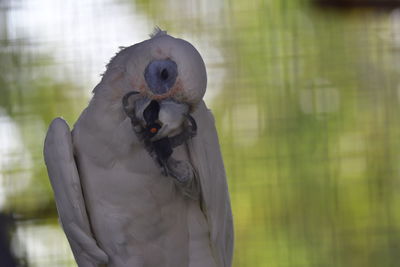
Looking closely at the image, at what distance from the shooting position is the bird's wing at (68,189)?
1178mm

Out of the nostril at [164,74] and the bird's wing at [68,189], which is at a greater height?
the nostril at [164,74]

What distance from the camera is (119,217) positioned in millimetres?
1207

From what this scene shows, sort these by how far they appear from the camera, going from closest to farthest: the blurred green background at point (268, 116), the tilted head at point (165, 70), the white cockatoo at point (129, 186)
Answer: the tilted head at point (165, 70)
the white cockatoo at point (129, 186)
the blurred green background at point (268, 116)

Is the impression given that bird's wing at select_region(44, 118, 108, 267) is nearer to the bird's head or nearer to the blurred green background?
the bird's head

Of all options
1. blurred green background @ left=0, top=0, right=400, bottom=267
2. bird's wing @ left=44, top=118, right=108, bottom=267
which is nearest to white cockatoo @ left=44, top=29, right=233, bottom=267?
bird's wing @ left=44, top=118, right=108, bottom=267

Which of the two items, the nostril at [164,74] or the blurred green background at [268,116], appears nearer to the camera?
the nostril at [164,74]

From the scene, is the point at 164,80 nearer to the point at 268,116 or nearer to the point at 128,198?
the point at 128,198

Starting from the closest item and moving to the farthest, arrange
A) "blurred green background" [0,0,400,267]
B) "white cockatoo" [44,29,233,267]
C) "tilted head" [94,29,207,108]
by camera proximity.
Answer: "tilted head" [94,29,207,108]
"white cockatoo" [44,29,233,267]
"blurred green background" [0,0,400,267]

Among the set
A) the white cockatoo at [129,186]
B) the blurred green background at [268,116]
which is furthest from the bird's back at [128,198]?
the blurred green background at [268,116]

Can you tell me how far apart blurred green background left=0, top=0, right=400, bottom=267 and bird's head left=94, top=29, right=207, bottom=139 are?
2.99ft

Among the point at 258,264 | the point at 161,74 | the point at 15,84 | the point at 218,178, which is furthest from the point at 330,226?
the point at 161,74

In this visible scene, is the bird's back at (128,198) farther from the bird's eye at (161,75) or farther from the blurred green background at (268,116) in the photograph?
the blurred green background at (268,116)

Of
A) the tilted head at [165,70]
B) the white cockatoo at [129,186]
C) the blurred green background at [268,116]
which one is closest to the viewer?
the tilted head at [165,70]

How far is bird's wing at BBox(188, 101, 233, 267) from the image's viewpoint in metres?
1.21
